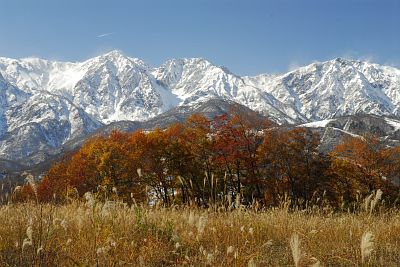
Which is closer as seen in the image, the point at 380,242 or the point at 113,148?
the point at 380,242

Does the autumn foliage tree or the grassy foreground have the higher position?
the autumn foliage tree

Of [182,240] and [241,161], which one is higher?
[241,161]

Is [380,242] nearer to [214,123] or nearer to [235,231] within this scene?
[235,231]

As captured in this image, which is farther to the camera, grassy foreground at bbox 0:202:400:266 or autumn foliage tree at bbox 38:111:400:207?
autumn foliage tree at bbox 38:111:400:207

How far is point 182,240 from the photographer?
19.8 feet

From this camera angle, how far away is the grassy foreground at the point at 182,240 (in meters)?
4.88

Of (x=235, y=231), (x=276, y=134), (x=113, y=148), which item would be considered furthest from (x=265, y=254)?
(x=113, y=148)

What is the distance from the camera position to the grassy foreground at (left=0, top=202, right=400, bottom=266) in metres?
4.88

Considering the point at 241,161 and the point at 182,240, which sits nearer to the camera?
the point at 182,240

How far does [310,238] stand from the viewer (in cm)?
620

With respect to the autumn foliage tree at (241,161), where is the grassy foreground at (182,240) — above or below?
below

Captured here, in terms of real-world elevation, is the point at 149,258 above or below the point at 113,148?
below

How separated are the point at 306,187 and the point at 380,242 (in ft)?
143

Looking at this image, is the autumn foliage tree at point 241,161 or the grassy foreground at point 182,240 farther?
the autumn foliage tree at point 241,161
